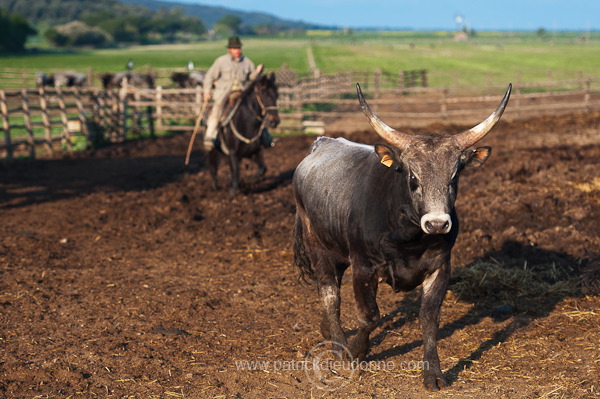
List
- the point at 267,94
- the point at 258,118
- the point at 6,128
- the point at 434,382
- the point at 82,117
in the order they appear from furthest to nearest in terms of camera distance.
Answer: the point at 82,117 → the point at 6,128 → the point at 258,118 → the point at 267,94 → the point at 434,382

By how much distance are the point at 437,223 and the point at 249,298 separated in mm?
3416

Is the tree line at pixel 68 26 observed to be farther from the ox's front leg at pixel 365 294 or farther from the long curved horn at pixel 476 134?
the long curved horn at pixel 476 134

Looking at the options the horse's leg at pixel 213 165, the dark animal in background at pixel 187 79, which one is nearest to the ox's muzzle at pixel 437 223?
the horse's leg at pixel 213 165

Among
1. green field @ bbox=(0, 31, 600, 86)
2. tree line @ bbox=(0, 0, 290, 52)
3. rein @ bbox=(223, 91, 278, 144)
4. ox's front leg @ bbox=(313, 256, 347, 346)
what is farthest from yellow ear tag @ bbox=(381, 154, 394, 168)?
tree line @ bbox=(0, 0, 290, 52)

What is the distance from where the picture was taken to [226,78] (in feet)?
41.0

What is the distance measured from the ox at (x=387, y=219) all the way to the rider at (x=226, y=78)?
6.25 metres

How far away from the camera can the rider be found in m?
12.4

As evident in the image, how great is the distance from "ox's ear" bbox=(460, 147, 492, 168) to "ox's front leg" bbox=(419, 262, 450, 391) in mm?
785

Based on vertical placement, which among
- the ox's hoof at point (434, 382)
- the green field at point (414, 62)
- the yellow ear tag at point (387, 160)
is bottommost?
the green field at point (414, 62)

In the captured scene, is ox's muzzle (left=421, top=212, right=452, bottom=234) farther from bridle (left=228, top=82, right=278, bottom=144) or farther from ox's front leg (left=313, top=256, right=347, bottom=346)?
bridle (left=228, top=82, right=278, bottom=144)

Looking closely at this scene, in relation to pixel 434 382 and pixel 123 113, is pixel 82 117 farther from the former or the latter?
pixel 434 382

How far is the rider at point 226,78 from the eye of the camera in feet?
40.7

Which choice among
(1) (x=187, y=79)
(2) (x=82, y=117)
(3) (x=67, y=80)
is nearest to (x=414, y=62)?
(3) (x=67, y=80)

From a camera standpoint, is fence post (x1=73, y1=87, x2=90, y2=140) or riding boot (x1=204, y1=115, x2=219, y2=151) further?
fence post (x1=73, y1=87, x2=90, y2=140)
